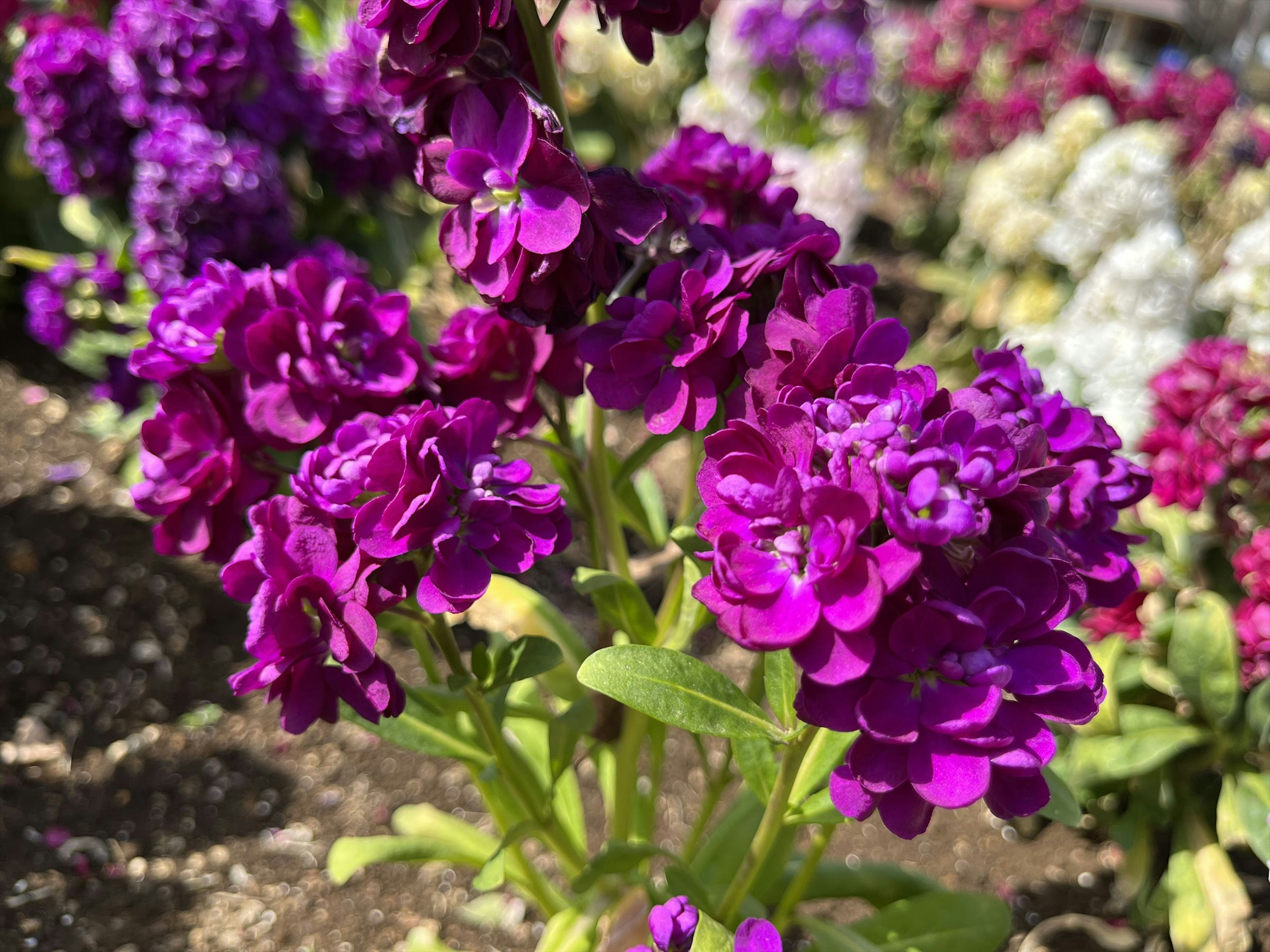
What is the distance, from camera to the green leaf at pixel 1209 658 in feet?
5.24

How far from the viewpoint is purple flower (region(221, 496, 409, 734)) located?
0.80 meters

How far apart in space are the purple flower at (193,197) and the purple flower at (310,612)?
48.7 inches

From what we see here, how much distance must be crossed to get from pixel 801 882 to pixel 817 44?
2.93m

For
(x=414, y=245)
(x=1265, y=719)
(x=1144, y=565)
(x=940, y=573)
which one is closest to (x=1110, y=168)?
(x=1144, y=565)

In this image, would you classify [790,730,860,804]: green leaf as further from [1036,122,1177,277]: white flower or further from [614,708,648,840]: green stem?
[1036,122,1177,277]: white flower

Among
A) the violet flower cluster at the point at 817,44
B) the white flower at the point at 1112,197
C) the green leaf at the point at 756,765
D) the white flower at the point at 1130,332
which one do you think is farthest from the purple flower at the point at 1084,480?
the violet flower cluster at the point at 817,44

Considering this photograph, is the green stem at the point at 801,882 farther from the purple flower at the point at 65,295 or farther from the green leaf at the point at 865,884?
the purple flower at the point at 65,295

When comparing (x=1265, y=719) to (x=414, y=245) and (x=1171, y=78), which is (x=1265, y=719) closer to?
(x=414, y=245)

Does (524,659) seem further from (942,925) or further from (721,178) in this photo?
(942,925)

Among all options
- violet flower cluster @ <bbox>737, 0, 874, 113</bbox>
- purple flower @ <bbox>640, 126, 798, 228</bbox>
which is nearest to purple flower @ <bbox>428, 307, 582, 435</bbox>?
purple flower @ <bbox>640, 126, 798, 228</bbox>

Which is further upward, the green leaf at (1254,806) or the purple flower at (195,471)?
the purple flower at (195,471)

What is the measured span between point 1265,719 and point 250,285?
1.71 m

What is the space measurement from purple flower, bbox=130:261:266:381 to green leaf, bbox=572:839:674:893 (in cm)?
73

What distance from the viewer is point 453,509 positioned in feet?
2.72
